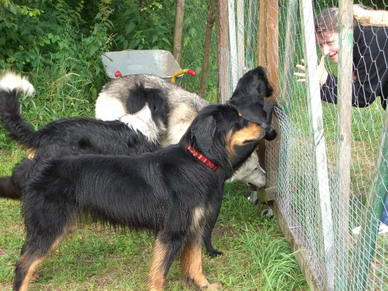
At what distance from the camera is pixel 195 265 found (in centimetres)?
404

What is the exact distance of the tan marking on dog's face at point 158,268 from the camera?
3.77 metres

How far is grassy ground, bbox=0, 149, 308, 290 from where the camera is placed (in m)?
4.07

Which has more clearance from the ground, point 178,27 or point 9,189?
point 178,27

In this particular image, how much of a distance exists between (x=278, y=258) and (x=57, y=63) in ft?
17.1

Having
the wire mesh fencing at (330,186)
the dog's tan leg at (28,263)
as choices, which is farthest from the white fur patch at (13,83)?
the wire mesh fencing at (330,186)

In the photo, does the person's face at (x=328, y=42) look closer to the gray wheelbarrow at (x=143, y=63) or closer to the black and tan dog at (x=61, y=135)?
the black and tan dog at (x=61, y=135)

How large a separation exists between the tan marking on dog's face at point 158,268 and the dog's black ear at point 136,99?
1.99m

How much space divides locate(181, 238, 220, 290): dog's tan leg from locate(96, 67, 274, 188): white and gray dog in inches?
43.3

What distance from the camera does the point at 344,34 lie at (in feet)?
9.14

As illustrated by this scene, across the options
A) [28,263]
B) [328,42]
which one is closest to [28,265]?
[28,263]

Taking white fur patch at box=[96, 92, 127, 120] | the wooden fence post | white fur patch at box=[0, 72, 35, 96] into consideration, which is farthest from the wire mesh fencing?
the wooden fence post

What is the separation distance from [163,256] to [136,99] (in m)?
2.16

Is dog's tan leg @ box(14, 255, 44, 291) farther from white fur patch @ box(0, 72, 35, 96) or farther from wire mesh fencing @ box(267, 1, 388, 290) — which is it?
wire mesh fencing @ box(267, 1, 388, 290)

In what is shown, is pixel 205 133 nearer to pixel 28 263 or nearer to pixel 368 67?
pixel 368 67
